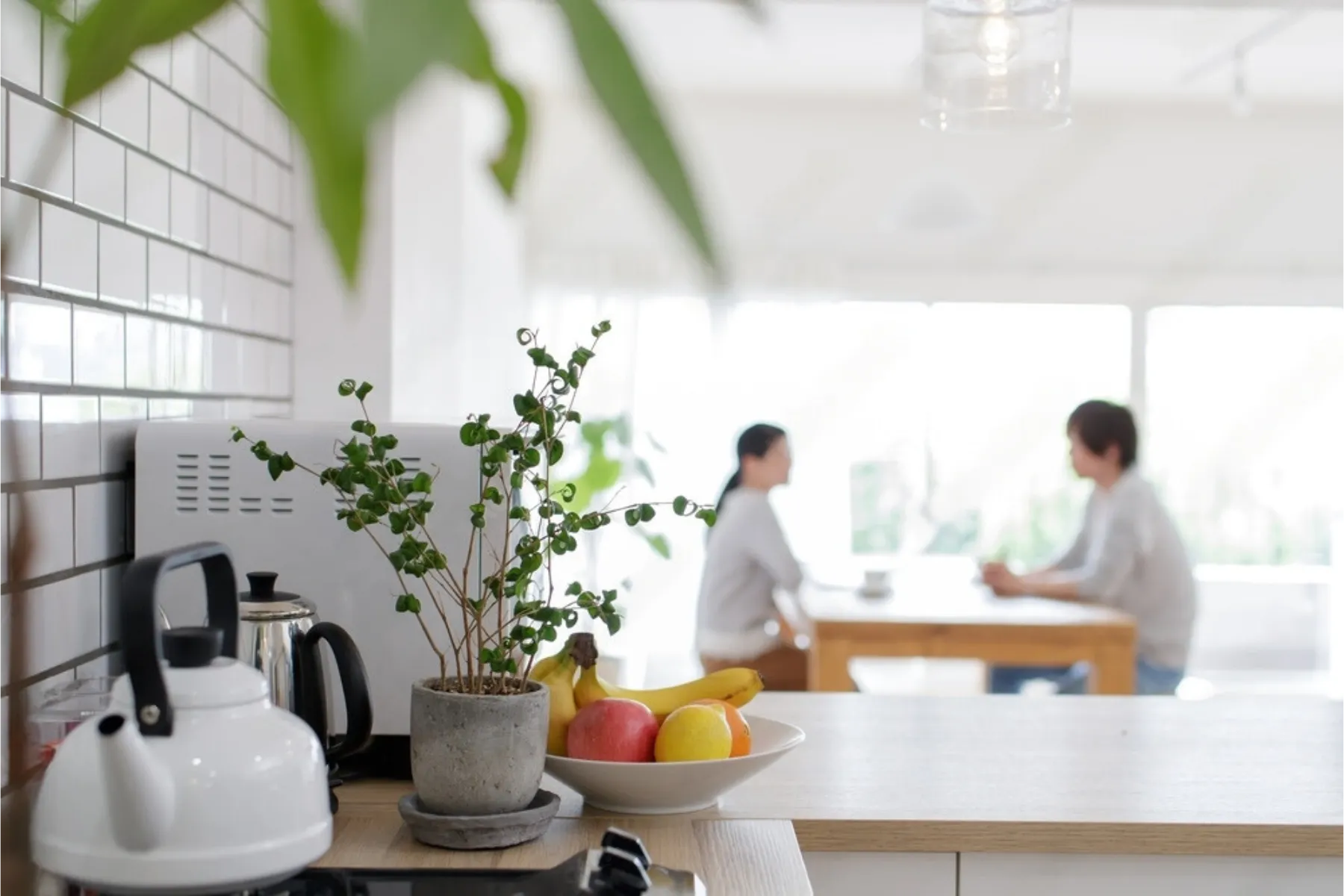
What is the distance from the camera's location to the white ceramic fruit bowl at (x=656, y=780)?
1298 mm

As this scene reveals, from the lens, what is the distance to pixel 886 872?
54.0 inches

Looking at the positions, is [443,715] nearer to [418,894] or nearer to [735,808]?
[418,894]

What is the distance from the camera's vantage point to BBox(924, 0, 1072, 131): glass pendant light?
2.14 meters

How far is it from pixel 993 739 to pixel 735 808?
506 millimetres

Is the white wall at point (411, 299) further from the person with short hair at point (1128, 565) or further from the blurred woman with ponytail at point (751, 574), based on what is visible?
the person with short hair at point (1128, 565)

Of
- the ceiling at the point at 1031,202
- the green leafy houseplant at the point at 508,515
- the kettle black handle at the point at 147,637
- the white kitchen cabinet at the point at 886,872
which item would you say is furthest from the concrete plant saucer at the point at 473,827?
the ceiling at the point at 1031,202

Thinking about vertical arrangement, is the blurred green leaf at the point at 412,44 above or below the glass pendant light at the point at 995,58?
below

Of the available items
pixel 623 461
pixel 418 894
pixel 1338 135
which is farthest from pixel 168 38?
pixel 1338 135

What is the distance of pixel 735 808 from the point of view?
139 cm

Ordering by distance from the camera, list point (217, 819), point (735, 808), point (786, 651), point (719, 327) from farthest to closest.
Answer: point (786, 651) < point (735, 808) < point (217, 819) < point (719, 327)

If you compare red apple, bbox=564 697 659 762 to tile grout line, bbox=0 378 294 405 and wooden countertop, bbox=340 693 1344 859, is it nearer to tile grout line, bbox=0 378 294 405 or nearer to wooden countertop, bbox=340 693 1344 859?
wooden countertop, bbox=340 693 1344 859

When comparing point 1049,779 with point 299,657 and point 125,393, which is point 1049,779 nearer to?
point 299,657

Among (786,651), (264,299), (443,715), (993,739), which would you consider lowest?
(786,651)

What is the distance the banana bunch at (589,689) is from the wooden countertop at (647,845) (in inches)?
3.6
